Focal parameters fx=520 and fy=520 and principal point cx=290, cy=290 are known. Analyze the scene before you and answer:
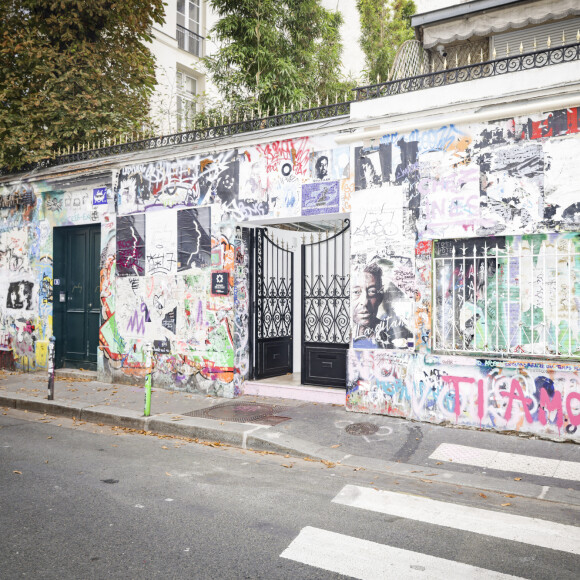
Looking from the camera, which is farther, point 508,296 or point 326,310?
point 326,310

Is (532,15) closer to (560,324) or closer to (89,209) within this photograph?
(560,324)

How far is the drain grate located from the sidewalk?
1 cm

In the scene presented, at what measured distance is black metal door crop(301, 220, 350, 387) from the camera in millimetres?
8367

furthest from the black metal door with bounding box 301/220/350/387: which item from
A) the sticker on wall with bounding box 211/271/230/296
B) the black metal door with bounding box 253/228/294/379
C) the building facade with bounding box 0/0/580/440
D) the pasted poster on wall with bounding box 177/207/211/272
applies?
the pasted poster on wall with bounding box 177/207/211/272

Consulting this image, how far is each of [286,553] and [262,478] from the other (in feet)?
5.21

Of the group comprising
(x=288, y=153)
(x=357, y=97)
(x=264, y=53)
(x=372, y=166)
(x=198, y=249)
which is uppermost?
(x=264, y=53)

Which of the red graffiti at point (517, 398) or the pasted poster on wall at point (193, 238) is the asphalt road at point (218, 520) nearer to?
the red graffiti at point (517, 398)

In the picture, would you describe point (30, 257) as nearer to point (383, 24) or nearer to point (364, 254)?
point (364, 254)

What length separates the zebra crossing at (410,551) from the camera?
3.24m

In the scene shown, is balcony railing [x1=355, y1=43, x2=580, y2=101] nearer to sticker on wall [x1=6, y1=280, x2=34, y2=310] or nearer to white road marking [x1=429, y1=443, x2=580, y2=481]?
white road marking [x1=429, y1=443, x2=580, y2=481]

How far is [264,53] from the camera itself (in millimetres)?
17812

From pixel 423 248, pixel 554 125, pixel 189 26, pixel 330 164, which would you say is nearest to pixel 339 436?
pixel 423 248

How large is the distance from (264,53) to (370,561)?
1756cm

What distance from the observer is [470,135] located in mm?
6676
